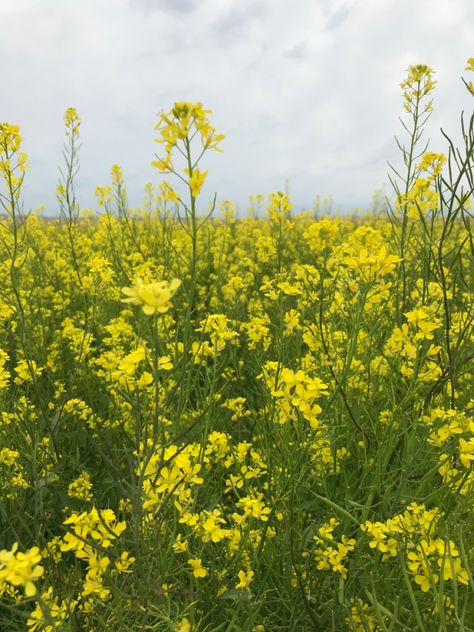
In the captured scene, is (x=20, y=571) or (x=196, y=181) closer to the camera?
(x=20, y=571)

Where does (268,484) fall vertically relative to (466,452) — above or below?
below

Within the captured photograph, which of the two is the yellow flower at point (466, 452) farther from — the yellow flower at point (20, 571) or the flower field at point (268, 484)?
the yellow flower at point (20, 571)

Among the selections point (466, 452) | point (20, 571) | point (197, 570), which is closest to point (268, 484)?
point (197, 570)

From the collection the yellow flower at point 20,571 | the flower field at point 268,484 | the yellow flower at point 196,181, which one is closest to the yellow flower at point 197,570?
the flower field at point 268,484

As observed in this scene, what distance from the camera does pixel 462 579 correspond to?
120cm

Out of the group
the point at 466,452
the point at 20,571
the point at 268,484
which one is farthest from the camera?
the point at 268,484

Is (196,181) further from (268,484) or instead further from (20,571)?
(268,484)

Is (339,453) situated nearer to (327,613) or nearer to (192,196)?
(327,613)

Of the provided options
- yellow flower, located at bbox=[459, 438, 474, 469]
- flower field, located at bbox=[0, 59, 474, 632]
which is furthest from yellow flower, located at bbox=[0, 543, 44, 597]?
yellow flower, located at bbox=[459, 438, 474, 469]

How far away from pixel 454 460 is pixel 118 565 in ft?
4.41

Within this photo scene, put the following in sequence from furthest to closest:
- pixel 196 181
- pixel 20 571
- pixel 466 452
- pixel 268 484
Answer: pixel 268 484
pixel 466 452
pixel 196 181
pixel 20 571

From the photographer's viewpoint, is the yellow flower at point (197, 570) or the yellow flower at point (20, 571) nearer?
the yellow flower at point (20, 571)

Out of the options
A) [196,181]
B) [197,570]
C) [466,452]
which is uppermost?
[196,181]

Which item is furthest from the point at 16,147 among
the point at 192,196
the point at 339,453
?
the point at 339,453
